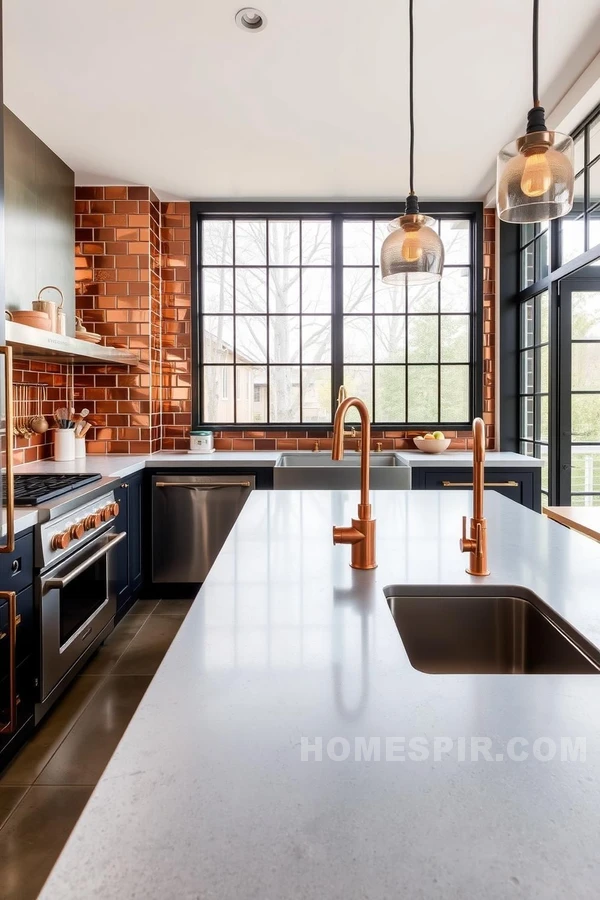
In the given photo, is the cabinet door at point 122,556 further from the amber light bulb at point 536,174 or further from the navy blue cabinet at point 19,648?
the amber light bulb at point 536,174

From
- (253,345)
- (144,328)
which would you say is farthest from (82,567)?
(253,345)

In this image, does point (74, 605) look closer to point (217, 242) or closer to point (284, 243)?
point (217, 242)

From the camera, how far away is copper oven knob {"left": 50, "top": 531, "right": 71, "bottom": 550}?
2.19 m

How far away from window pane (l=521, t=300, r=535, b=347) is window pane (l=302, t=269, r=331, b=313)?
54.2 inches

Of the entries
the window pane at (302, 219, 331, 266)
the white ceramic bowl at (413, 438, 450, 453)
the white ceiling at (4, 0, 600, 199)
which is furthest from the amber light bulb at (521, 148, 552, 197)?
the window pane at (302, 219, 331, 266)

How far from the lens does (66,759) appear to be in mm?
1971

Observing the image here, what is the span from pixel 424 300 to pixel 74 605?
313 centimetres

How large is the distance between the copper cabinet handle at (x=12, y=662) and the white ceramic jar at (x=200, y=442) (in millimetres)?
2104

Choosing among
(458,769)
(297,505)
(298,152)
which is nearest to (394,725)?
(458,769)

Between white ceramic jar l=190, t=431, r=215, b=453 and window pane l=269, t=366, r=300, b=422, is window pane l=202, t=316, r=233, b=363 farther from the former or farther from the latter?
white ceramic jar l=190, t=431, r=215, b=453

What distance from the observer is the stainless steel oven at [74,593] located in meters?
2.15

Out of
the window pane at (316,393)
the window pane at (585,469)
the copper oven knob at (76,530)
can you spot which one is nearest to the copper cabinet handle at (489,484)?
the window pane at (585,469)

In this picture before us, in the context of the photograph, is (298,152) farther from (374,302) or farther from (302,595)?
(302,595)

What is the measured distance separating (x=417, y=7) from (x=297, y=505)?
1.94 metres
